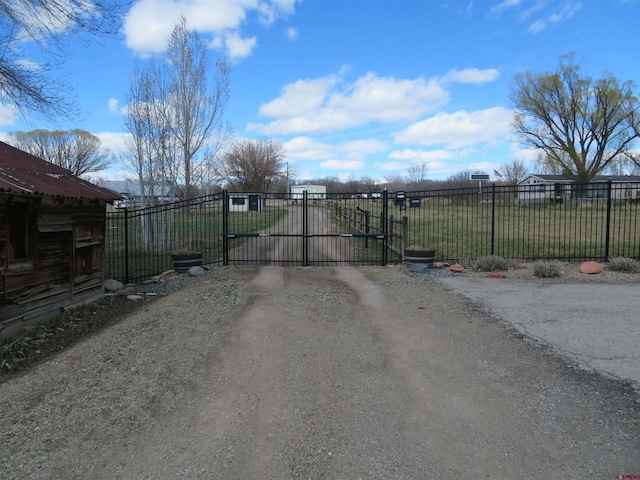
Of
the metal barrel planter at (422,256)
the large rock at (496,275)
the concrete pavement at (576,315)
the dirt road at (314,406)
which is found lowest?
the dirt road at (314,406)

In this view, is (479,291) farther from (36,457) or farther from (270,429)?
(36,457)

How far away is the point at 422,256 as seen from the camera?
9.51 metres

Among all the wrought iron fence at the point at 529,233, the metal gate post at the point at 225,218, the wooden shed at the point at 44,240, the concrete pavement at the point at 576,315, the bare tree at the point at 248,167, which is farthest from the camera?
the bare tree at the point at 248,167

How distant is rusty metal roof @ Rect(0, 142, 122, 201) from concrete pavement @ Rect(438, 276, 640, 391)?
6626mm

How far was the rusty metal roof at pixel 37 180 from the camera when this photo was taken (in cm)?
569

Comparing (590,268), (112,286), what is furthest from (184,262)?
(590,268)

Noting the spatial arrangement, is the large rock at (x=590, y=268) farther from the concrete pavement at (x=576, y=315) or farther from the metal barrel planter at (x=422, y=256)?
the metal barrel planter at (x=422, y=256)

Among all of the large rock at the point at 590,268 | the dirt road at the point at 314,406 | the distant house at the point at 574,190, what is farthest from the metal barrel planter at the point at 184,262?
the large rock at the point at 590,268

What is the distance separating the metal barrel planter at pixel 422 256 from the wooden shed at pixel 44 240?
6.22m

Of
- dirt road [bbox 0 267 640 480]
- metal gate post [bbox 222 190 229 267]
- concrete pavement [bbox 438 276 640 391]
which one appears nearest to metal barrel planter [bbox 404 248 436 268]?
concrete pavement [bbox 438 276 640 391]

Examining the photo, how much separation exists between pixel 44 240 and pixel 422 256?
7115mm

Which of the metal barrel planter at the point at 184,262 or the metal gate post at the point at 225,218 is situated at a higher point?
the metal gate post at the point at 225,218

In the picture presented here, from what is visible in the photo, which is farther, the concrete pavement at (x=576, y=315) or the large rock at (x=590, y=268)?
the large rock at (x=590, y=268)

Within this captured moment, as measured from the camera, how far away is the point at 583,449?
2.97 meters
